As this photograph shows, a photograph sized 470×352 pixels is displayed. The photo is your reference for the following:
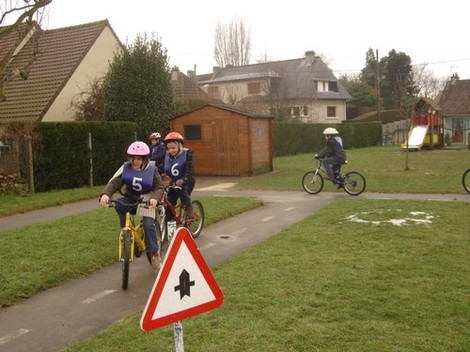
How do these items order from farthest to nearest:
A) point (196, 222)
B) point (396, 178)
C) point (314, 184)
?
point (396, 178), point (314, 184), point (196, 222)

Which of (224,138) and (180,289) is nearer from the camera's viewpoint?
(180,289)

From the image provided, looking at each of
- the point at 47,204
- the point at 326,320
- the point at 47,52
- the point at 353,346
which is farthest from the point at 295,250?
the point at 47,52

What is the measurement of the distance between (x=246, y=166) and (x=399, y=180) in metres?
5.77

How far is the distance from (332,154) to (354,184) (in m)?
1.01

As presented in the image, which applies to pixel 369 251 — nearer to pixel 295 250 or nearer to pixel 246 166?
pixel 295 250

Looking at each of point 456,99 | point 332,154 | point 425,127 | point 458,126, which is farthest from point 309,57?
point 332,154

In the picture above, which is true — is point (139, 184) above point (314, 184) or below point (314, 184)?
above

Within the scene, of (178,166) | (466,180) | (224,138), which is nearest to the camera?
(178,166)

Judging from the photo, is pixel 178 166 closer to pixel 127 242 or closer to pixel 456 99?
pixel 127 242

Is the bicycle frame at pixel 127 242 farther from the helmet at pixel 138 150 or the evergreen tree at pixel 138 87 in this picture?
the evergreen tree at pixel 138 87

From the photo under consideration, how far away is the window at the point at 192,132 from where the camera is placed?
20.4 m

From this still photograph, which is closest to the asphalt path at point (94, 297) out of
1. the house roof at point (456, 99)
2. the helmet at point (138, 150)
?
the helmet at point (138, 150)

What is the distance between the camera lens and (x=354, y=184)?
14.0 metres

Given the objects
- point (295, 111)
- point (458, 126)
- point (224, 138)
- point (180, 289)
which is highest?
point (295, 111)
